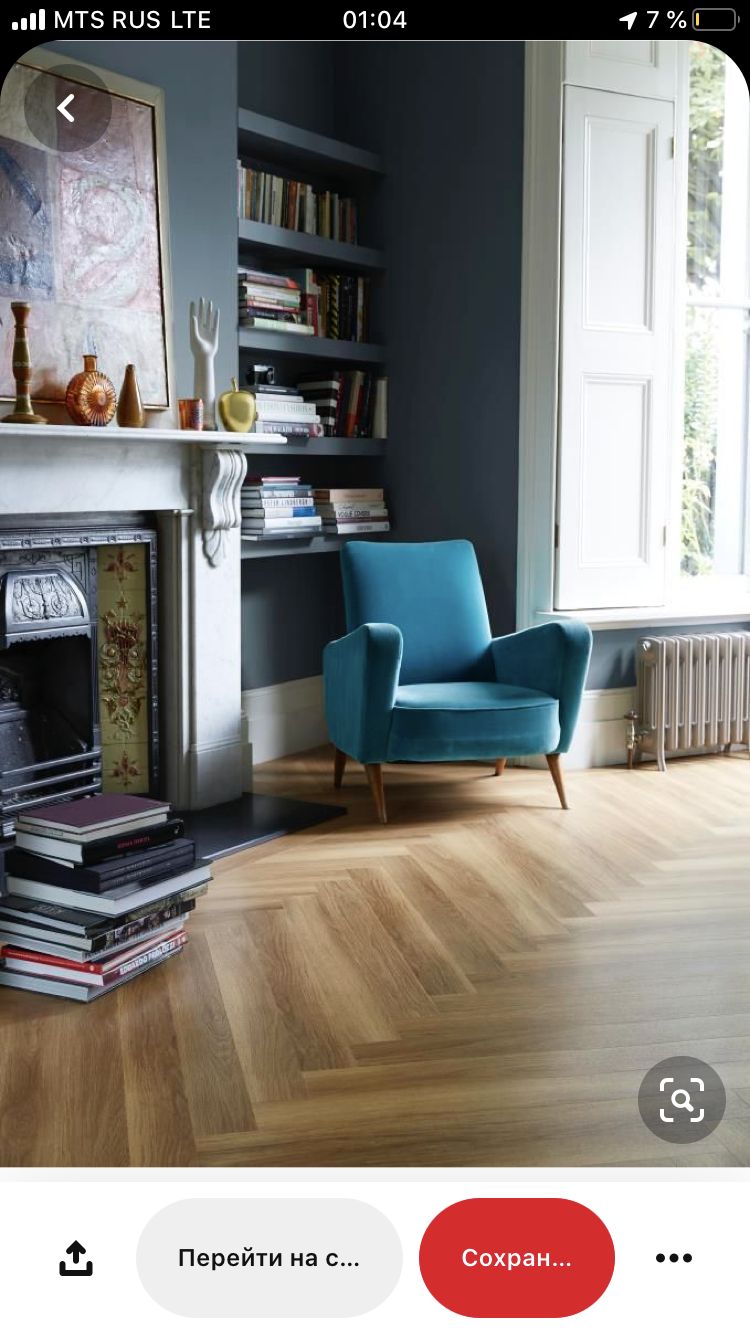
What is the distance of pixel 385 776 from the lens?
4184 mm

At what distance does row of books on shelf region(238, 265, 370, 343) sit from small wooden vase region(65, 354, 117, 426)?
105 centimetres

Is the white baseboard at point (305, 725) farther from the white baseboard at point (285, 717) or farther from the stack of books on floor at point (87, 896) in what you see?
the stack of books on floor at point (87, 896)

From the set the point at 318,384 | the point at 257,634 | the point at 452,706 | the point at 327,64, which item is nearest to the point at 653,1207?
the point at 452,706

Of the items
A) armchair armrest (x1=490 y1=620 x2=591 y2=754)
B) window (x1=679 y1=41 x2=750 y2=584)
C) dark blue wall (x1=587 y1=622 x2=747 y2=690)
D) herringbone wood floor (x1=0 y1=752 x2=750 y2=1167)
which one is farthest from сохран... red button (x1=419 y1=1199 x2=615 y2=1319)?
window (x1=679 y1=41 x2=750 y2=584)

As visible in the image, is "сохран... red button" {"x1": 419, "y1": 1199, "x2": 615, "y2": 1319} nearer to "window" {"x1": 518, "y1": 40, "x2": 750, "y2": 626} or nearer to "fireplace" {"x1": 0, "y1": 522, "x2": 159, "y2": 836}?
"fireplace" {"x1": 0, "y1": 522, "x2": 159, "y2": 836}

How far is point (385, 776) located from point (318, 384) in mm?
1460

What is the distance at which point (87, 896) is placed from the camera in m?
2.27

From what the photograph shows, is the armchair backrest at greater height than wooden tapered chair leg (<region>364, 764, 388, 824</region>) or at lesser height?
greater

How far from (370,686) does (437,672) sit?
55 centimetres

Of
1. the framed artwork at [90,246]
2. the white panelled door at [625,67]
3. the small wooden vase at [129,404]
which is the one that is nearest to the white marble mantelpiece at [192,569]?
the small wooden vase at [129,404]

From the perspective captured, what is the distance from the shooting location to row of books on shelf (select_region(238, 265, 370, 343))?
4.13 m

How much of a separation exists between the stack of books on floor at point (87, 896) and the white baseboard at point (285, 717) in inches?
72.2

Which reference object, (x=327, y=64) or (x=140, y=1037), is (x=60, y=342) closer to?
(x=140, y=1037)

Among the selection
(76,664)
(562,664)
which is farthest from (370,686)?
(76,664)
